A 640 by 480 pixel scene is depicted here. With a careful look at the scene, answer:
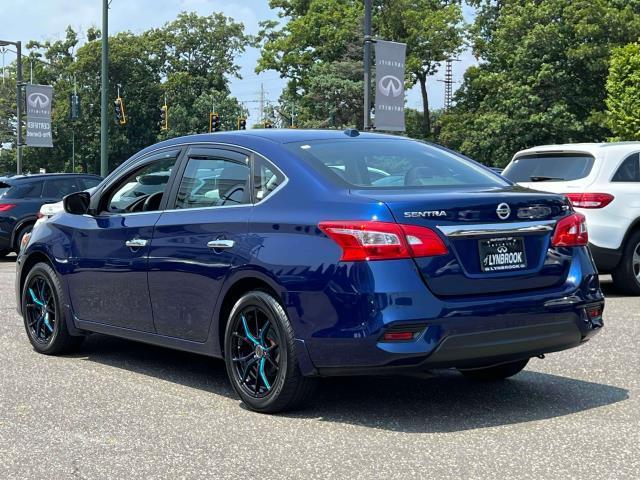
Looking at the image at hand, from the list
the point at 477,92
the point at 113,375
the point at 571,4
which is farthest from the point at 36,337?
the point at 477,92

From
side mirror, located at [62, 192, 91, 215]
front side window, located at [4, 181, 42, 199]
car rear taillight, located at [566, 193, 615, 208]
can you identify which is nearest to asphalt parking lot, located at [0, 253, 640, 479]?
side mirror, located at [62, 192, 91, 215]

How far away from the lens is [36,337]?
7.54 m

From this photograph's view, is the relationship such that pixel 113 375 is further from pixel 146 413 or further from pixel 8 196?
pixel 8 196

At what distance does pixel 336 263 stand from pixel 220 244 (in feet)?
3.10

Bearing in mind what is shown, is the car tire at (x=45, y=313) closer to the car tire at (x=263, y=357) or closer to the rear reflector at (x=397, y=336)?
the car tire at (x=263, y=357)

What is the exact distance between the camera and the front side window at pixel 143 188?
6457mm

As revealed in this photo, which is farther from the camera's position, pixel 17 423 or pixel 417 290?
pixel 17 423

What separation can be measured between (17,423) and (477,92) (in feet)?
176

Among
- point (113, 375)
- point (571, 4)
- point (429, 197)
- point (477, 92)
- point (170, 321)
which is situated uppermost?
point (571, 4)

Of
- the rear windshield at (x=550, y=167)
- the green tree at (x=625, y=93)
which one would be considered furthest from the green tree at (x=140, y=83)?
the rear windshield at (x=550, y=167)

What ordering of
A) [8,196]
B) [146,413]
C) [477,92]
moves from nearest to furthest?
[146,413] → [8,196] → [477,92]

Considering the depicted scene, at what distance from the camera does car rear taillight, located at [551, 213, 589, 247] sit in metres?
5.42

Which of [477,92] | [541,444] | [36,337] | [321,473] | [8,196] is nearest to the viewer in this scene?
[321,473]

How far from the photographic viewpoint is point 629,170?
1126 cm
